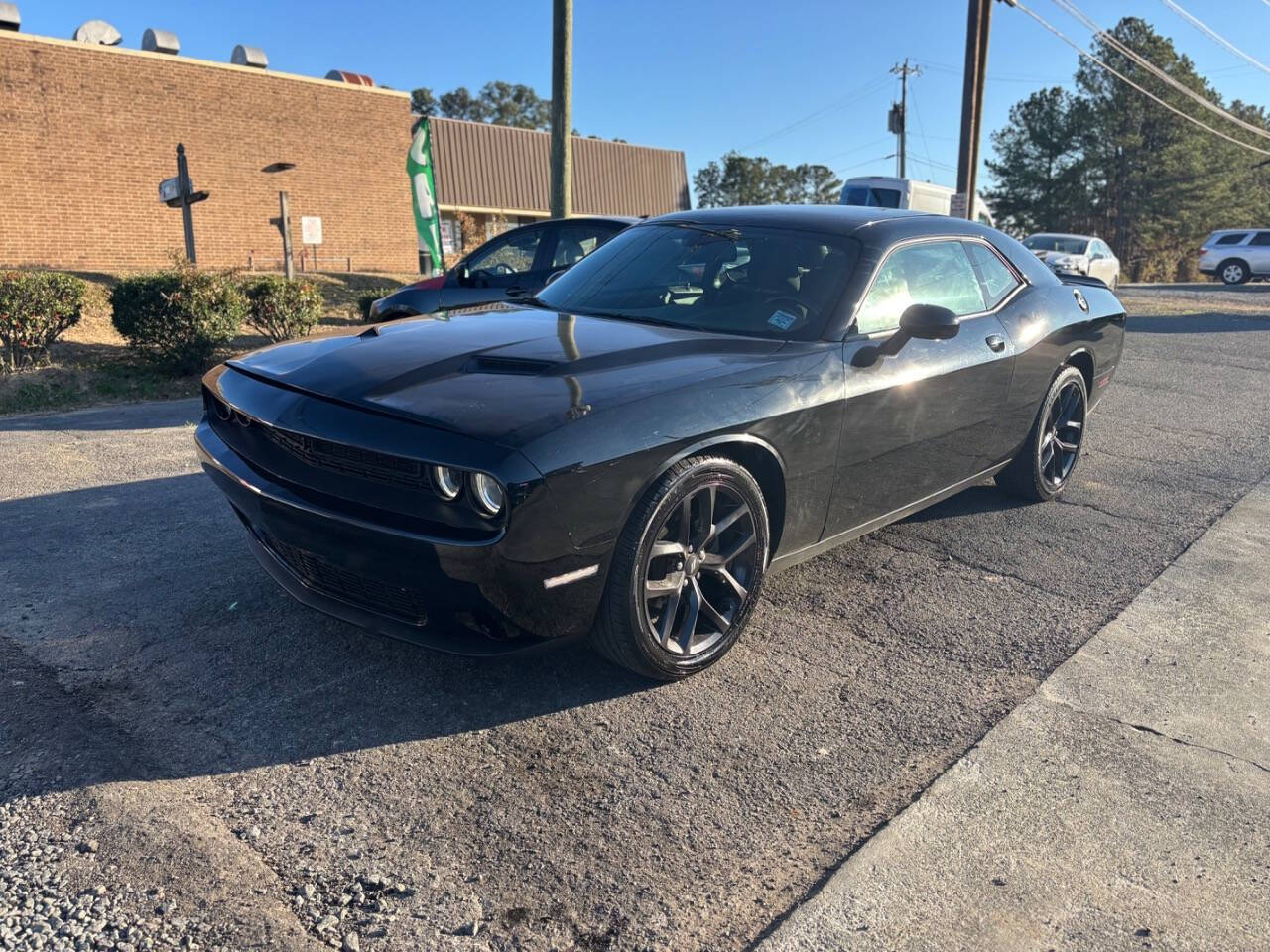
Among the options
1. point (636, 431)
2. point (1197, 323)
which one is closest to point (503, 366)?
point (636, 431)

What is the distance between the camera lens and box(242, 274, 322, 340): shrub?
9789 millimetres

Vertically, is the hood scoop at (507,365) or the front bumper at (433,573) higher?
the hood scoop at (507,365)

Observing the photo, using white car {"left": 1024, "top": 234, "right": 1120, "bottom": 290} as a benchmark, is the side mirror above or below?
below

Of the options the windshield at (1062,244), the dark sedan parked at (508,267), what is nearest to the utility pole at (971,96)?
the windshield at (1062,244)

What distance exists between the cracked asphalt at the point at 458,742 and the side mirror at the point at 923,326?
104cm

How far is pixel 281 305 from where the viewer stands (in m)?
9.89

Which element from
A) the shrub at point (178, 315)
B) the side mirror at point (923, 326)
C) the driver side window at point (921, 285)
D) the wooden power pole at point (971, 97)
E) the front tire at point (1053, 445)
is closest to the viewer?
the side mirror at point (923, 326)

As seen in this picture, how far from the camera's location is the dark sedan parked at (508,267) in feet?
29.2

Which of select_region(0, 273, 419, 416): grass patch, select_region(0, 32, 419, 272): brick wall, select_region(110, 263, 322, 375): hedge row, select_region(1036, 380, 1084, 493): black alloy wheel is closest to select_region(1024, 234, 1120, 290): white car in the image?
select_region(0, 32, 419, 272): brick wall

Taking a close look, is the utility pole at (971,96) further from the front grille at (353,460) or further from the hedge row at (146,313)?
the front grille at (353,460)

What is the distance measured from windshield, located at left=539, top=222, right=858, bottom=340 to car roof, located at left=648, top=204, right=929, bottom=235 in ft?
0.22

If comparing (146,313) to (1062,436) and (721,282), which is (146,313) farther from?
(1062,436)

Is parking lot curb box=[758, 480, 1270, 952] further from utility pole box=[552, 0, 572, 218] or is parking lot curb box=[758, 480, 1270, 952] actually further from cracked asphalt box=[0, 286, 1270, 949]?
utility pole box=[552, 0, 572, 218]

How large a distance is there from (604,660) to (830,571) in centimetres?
136
